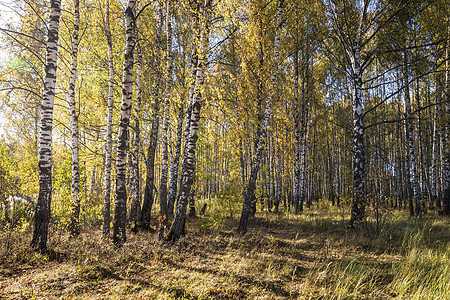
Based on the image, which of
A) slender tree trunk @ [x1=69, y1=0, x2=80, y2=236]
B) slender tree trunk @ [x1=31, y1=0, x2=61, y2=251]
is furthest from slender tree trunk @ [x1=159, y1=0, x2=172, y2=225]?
slender tree trunk @ [x1=31, y1=0, x2=61, y2=251]

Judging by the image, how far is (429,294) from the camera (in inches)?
140

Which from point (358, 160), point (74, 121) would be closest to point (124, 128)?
point (74, 121)

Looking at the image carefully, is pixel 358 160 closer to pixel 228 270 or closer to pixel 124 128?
pixel 228 270

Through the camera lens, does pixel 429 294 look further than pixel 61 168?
No

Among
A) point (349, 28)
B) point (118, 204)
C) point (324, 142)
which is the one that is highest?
point (349, 28)

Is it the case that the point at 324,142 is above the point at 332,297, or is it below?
above

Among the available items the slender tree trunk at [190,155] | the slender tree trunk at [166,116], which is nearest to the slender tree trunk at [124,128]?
the slender tree trunk at [190,155]

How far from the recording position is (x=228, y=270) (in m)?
4.65

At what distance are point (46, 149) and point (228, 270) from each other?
4.95m

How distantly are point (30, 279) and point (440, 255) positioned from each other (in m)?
8.24

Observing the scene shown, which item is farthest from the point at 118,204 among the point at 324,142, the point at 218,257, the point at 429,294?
the point at 324,142

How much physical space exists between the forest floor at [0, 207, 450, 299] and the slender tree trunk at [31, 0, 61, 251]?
0.48 metres

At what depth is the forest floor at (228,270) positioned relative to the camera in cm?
369

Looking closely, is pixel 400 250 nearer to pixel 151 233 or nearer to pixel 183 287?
pixel 183 287
